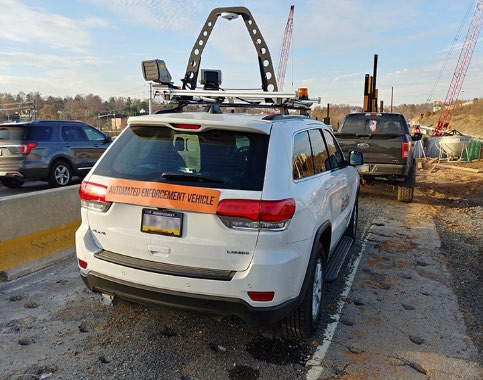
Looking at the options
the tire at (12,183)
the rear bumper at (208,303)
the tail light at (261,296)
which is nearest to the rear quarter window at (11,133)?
the tire at (12,183)

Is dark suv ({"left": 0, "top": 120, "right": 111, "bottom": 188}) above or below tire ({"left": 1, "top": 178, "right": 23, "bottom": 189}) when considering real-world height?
above

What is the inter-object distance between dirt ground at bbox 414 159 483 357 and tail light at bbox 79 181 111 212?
10.2 ft

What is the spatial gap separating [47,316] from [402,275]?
380 cm

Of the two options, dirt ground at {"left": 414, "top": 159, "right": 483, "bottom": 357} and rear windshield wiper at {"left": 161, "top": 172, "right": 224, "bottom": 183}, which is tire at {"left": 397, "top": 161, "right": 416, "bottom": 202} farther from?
rear windshield wiper at {"left": 161, "top": 172, "right": 224, "bottom": 183}

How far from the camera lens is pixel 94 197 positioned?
2930 mm

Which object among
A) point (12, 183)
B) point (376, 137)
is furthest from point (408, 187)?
point (12, 183)

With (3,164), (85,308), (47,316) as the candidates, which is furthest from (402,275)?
(3,164)

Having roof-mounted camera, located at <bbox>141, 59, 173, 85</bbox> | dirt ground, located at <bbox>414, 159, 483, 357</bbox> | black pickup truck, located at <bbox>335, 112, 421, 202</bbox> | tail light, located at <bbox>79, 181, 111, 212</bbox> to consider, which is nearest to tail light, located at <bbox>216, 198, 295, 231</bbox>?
tail light, located at <bbox>79, 181, 111, 212</bbox>

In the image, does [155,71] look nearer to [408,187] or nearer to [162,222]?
[162,222]

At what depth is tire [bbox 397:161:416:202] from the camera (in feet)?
29.8

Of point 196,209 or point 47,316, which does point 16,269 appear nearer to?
point 47,316

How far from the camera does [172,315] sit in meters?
3.53

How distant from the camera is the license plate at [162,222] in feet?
8.68

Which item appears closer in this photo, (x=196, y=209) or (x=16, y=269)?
(x=196, y=209)
